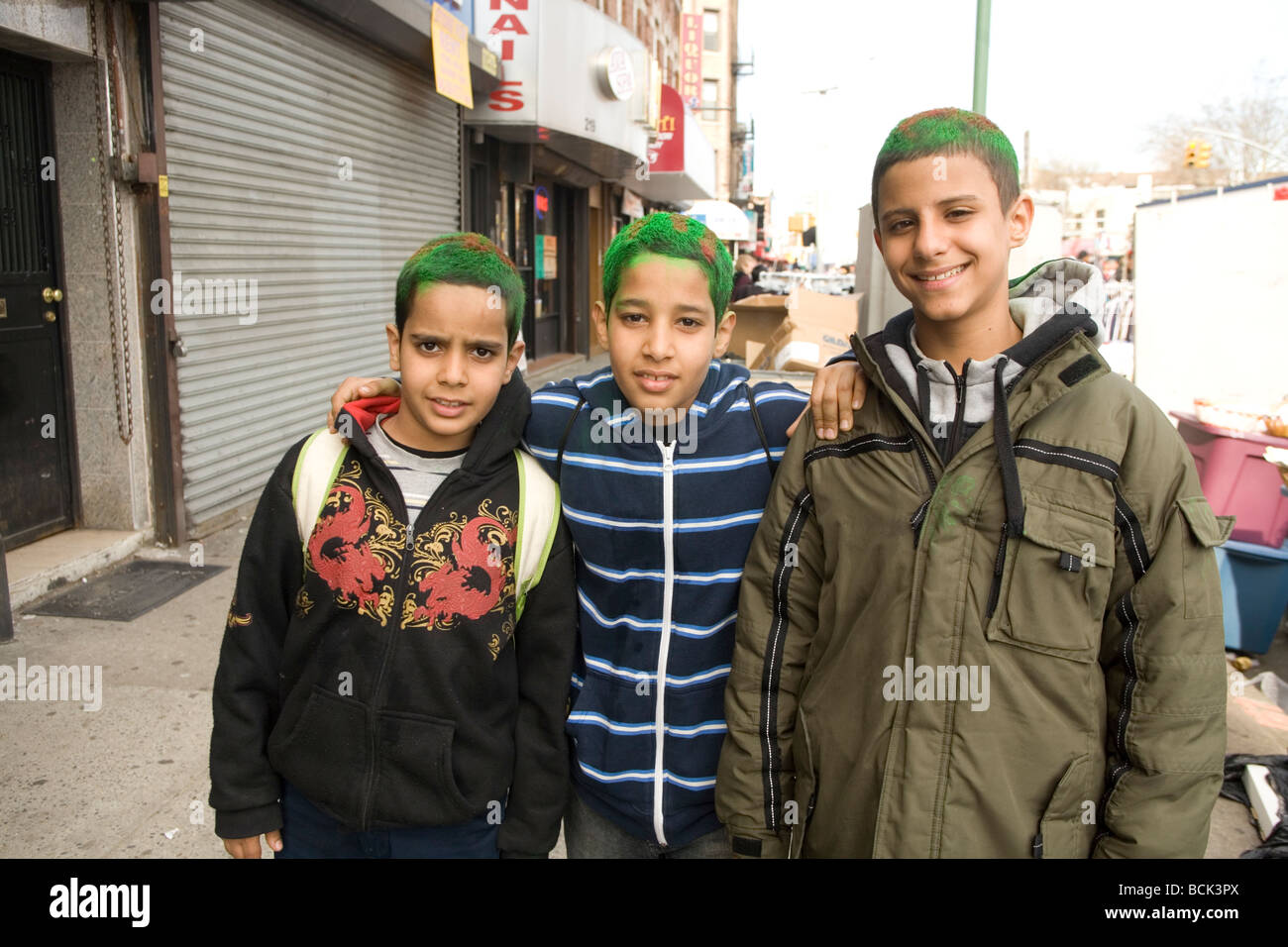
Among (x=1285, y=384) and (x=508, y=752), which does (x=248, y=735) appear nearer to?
(x=508, y=752)

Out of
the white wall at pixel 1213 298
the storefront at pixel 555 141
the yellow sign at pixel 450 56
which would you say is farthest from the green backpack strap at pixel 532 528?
the storefront at pixel 555 141

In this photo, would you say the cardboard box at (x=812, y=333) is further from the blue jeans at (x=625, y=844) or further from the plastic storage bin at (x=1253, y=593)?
the blue jeans at (x=625, y=844)

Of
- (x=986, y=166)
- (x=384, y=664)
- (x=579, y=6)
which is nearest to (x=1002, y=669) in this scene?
(x=986, y=166)

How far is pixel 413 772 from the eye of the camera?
194 centimetres

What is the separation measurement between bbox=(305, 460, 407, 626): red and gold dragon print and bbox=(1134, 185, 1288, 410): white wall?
28.1ft

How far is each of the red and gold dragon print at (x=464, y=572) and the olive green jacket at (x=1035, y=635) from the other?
708mm

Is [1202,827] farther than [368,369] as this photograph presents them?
No

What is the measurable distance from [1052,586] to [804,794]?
2.12 feet

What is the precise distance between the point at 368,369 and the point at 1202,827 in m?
8.48

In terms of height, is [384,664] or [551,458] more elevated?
[551,458]

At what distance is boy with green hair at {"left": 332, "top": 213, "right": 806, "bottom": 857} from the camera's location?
2012 millimetres

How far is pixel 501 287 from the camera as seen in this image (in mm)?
2070

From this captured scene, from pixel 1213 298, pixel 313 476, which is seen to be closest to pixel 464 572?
pixel 313 476

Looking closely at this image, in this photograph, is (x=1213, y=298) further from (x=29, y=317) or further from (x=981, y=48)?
(x=29, y=317)
